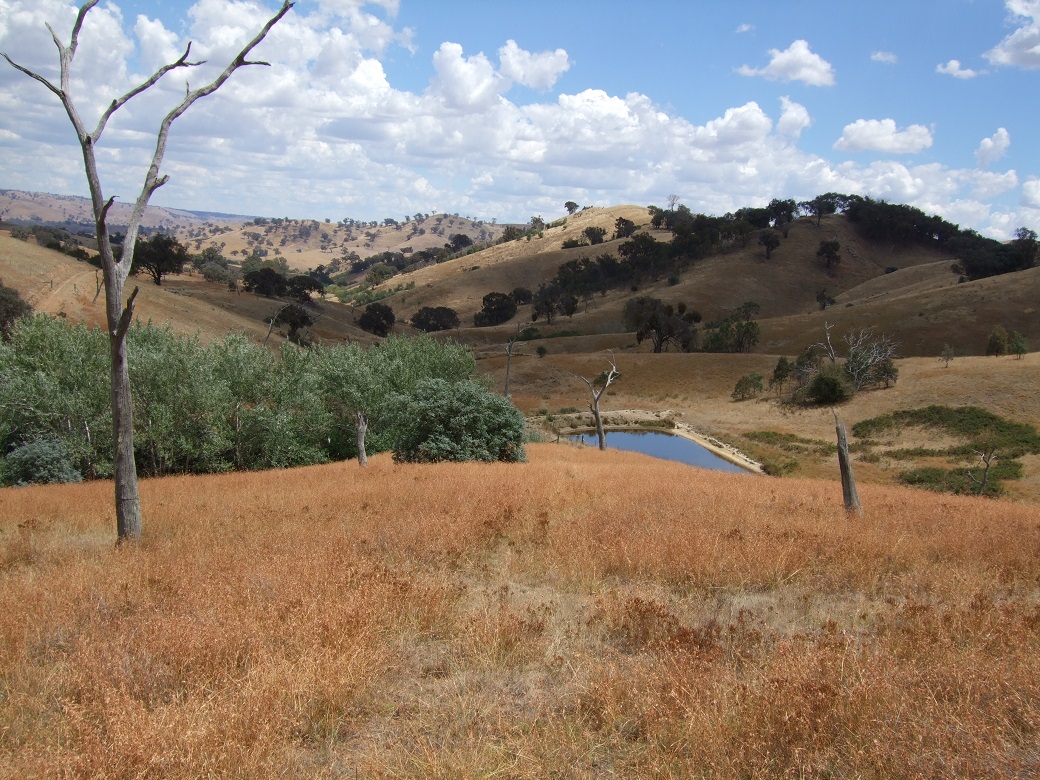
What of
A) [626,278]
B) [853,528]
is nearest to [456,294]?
[626,278]

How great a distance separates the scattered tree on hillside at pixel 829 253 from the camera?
121 meters

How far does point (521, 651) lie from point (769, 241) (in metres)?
129

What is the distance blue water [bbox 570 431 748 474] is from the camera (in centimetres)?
4256

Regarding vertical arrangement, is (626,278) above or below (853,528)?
above

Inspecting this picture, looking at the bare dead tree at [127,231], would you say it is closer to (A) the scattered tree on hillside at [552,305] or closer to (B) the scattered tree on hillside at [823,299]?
(A) the scattered tree on hillside at [552,305]

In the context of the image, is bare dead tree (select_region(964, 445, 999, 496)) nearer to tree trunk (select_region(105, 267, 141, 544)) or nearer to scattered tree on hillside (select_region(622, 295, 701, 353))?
tree trunk (select_region(105, 267, 141, 544))

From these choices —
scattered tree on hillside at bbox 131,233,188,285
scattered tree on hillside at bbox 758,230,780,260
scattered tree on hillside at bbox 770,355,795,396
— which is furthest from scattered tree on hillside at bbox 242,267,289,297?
scattered tree on hillside at bbox 758,230,780,260

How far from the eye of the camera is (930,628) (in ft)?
17.4

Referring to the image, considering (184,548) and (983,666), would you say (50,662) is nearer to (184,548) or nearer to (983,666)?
(184,548)

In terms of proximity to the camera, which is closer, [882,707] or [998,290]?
[882,707]

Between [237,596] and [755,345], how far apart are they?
78.2 metres

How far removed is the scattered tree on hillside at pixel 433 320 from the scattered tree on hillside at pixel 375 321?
8.91 m

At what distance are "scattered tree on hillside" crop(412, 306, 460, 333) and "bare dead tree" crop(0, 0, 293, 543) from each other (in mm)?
101002

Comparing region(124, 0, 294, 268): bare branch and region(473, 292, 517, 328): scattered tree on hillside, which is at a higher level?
region(124, 0, 294, 268): bare branch
